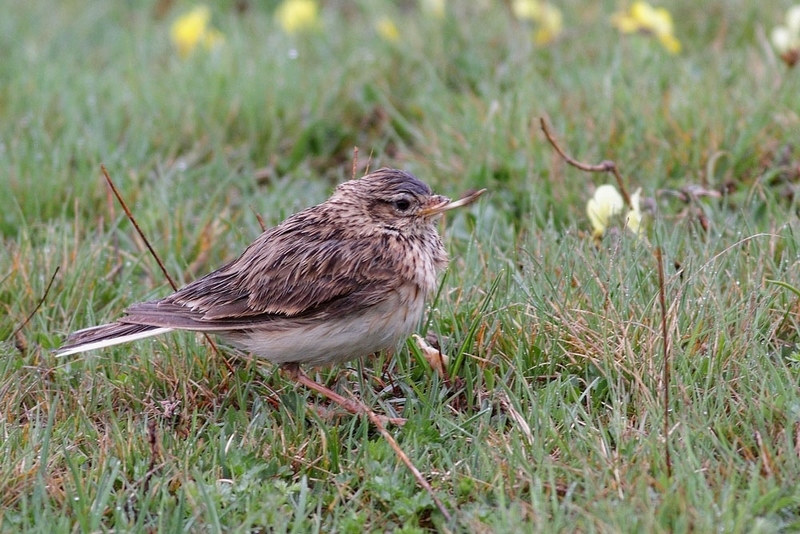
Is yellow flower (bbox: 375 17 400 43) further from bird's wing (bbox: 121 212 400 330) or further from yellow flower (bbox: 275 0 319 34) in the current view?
bird's wing (bbox: 121 212 400 330)

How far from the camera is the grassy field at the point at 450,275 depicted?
12.0 ft

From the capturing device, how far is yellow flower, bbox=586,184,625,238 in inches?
207

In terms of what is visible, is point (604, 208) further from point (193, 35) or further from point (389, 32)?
point (193, 35)

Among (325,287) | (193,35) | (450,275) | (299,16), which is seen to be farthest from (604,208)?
(193,35)

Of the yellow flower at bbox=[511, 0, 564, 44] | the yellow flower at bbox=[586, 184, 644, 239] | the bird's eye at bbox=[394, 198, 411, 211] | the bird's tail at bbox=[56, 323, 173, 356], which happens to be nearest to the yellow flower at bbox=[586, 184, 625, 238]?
the yellow flower at bbox=[586, 184, 644, 239]

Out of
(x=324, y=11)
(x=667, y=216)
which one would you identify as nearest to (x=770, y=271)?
(x=667, y=216)

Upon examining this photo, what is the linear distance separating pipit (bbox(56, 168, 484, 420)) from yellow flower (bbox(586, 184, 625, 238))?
3.29 ft

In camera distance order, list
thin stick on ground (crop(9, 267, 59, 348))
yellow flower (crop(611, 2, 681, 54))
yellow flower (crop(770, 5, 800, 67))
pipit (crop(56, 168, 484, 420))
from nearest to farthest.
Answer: pipit (crop(56, 168, 484, 420)) → thin stick on ground (crop(9, 267, 59, 348)) → yellow flower (crop(770, 5, 800, 67)) → yellow flower (crop(611, 2, 681, 54))

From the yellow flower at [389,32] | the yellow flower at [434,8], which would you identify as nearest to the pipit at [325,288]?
the yellow flower at [389,32]

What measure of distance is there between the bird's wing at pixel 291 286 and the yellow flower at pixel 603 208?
4.23 feet

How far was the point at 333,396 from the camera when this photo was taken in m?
4.30

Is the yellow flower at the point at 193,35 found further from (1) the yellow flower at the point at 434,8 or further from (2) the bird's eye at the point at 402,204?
(2) the bird's eye at the point at 402,204

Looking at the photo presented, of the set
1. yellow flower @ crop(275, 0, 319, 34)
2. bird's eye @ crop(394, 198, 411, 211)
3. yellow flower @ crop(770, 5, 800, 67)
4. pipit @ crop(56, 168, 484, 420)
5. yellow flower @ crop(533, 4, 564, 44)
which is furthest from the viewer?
yellow flower @ crop(275, 0, 319, 34)

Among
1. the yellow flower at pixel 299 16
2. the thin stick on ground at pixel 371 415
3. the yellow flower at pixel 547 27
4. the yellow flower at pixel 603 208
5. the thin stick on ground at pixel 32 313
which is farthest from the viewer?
Answer: the yellow flower at pixel 299 16
